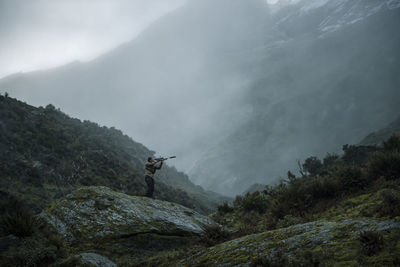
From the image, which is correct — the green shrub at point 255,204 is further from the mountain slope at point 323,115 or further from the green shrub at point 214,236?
the mountain slope at point 323,115

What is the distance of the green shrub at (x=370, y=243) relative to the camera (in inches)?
92.7

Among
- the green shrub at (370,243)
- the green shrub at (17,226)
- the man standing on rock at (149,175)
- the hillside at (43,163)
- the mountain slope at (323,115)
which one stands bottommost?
the green shrub at (370,243)

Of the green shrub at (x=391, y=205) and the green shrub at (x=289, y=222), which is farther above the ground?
the green shrub at (x=391, y=205)

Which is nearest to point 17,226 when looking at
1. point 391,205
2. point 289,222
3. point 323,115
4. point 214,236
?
point 214,236

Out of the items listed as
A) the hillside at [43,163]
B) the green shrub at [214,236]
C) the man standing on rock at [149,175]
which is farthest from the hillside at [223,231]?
the hillside at [43,163]

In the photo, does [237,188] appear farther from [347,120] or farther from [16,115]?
[16,115]

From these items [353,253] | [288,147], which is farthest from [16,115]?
[288,147]

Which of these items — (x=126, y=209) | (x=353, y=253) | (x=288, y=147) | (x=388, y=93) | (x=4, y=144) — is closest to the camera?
(x=353, y=253)

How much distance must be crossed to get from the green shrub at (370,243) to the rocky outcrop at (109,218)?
14.7 feet

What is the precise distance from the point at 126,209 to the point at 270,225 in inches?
171

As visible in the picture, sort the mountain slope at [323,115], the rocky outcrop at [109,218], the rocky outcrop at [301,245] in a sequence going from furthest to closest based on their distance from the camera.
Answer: the mountain slope at [323,115], the rocky outcrop at [109,218], the rocky outcrop at [301,245]

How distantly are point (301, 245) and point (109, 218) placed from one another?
561cm

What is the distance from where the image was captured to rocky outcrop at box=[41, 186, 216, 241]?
6.42 m

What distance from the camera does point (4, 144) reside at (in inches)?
787
